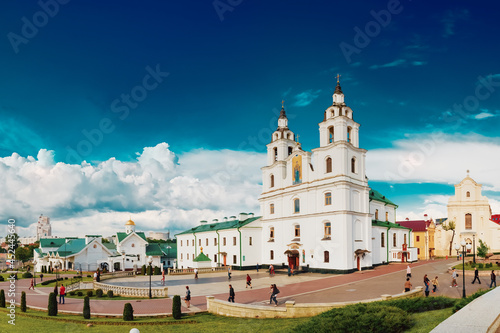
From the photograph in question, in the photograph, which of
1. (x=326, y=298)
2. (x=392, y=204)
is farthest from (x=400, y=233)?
(x=326, y=298)

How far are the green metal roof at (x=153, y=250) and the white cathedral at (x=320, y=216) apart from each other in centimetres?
1488

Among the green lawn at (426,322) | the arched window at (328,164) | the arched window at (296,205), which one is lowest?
the green lawn at (426,322)

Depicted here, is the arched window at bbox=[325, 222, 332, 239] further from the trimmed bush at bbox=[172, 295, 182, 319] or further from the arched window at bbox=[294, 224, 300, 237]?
the trimmed bush at bbox=[172, 295, 182, 319]

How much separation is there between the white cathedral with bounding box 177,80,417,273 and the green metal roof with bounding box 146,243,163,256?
586 inches

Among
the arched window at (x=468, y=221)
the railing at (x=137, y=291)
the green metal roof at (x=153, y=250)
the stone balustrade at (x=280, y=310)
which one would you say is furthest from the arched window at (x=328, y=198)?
the green metal roof at (x=153, y=250)

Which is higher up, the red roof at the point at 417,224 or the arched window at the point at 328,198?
the arched window at the point at 328,198

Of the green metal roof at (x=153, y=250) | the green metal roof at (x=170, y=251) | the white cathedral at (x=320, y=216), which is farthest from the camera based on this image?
the green metal roof at (x=170, y=251)

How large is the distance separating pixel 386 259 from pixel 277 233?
612 inches

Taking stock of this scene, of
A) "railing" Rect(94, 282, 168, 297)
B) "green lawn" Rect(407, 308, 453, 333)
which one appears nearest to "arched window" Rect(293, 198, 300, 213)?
"railing" Rect(94, 282, 168, 297)

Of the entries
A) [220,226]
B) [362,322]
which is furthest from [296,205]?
[362,322]

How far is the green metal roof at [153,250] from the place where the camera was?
71169mm

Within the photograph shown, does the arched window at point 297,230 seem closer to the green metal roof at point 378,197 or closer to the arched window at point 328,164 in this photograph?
the arched window at point 328,164

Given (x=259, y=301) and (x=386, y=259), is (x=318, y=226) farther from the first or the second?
(x=259, y=301)

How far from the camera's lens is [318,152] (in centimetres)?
4650
